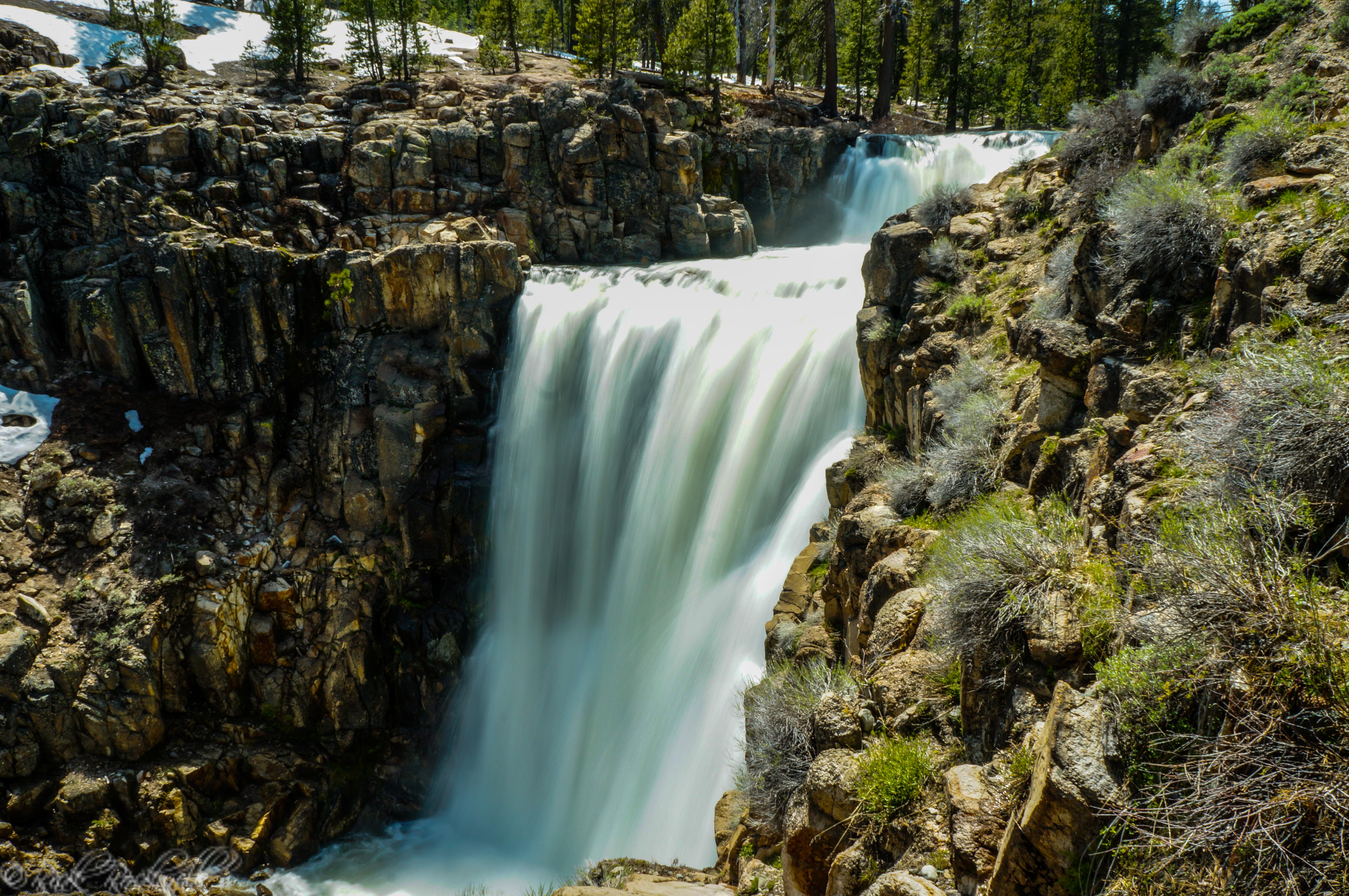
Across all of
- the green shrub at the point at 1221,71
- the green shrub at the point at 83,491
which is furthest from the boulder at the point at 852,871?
the green shrub at the point at 83,491

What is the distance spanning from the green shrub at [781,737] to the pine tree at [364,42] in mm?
28700

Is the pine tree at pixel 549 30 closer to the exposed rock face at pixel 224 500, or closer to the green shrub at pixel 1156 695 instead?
the exposed rock face at pixel 224 500

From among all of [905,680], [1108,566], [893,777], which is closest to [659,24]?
[905,680]

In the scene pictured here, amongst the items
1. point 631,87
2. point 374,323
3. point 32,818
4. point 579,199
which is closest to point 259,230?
point 374,323

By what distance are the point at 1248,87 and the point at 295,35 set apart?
30.4 metres

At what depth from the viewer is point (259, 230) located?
1888 cm

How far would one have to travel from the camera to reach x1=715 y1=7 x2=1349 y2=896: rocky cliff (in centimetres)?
318

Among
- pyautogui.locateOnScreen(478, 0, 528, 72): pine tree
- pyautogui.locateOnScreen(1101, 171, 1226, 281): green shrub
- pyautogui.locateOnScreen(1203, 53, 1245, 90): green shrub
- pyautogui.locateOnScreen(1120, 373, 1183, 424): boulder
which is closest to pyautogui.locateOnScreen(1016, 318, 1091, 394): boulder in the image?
pyautogui.locateOnScreen(1101, 171, 1226, 281): green shrub

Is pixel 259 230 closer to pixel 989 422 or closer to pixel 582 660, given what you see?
pixel 582 660

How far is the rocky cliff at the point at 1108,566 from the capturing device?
3.18m

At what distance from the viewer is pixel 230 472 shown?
53.1 feet

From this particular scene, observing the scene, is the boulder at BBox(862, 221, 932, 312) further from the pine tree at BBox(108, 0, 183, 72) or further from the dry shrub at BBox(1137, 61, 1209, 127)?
the pine tree at BBox(108, 0, 183, 72)

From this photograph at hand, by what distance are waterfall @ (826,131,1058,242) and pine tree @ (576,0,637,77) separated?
35.2 ft

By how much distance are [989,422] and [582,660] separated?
953 cm
